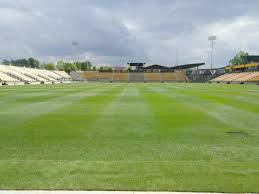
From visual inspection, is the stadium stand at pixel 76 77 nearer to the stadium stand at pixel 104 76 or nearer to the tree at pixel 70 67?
the stadium stand at pixel 104 76

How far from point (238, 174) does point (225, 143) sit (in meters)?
3.18

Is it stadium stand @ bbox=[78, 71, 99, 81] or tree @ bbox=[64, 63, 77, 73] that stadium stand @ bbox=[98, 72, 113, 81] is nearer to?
stadium stand @ bbox=[78, 71, 99, 81]

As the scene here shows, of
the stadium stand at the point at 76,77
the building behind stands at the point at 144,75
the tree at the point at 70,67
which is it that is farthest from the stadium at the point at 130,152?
the tree at the point at 70,67

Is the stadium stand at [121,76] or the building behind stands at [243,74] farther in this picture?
the stadium stand at [121,76]

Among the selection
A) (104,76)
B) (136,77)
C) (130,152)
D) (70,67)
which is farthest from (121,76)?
(130,152)

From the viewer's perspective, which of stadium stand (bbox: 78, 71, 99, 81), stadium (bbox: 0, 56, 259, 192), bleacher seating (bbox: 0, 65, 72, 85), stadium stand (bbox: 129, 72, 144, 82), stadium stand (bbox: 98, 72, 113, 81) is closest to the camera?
stadium (bbox: 0, 56, 259, 192)

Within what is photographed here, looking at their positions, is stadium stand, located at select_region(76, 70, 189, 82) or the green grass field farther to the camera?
stadium stand, located at select_region(76, 70, 189, 82)

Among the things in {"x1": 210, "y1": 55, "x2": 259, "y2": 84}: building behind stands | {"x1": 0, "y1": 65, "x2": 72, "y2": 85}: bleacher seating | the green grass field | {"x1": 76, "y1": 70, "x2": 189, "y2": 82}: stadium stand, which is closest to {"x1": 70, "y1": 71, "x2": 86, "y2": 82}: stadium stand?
{"x1": 76, "y1": 70, "x2": 189, "y2": 82}: stadium stand

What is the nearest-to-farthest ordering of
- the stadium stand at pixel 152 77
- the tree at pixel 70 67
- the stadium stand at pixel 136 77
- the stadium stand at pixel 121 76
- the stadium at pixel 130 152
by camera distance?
the stadium at pixel 130 152 → the stadium stand at pixel 152 77 → the stadium stand at pixel 136 77 → the stadium stand at pixel 121 76 → the tree at pixel 70 67

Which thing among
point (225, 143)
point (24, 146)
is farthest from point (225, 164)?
point (24, 146)

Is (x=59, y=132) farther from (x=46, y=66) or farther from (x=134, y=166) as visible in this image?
(x=46, y=66)

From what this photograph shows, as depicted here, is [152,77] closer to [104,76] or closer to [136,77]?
[136,77]

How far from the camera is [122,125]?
11945 millimetres

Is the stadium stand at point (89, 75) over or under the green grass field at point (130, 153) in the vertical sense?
under
